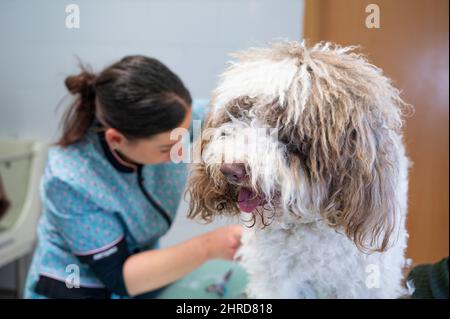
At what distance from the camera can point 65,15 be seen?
0.66 m

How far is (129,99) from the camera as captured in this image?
29.9 inches

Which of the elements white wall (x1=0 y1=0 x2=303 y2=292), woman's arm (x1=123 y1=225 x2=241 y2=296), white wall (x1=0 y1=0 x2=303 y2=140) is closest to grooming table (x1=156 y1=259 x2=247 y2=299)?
woman's arm (x1=123 y1=225 x2=241 y2=296)

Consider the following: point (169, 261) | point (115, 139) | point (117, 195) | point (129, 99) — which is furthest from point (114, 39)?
point (169, 261)

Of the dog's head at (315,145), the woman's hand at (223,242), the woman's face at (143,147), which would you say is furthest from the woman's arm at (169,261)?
the dog's head at (315,145)

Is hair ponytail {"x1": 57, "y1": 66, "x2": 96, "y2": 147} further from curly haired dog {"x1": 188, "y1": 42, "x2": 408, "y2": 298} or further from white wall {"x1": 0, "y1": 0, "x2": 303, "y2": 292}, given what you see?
curly haired dog {"x1": 188, "y1": 42, "x2": 408, "y2": 298}

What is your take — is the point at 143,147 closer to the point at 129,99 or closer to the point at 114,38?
the point at 129,99

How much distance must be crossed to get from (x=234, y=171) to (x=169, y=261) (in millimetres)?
445

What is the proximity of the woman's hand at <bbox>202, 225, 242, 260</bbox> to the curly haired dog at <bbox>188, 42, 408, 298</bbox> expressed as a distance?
0.17 m

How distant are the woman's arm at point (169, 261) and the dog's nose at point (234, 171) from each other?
319 millimetres

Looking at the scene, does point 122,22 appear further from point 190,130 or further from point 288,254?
point 288,254

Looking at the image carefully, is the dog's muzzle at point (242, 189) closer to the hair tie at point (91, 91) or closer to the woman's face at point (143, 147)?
the woman's face at point (143, 147)
